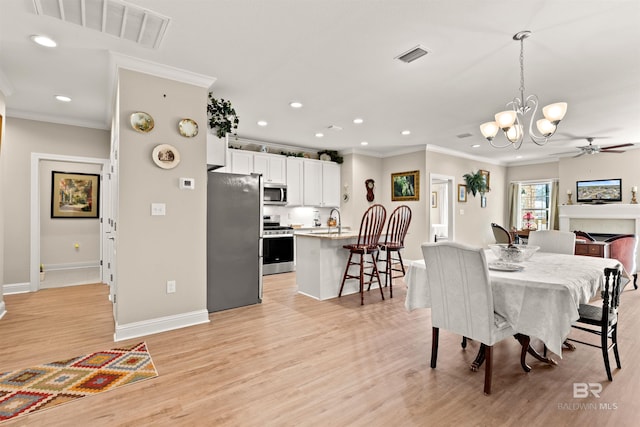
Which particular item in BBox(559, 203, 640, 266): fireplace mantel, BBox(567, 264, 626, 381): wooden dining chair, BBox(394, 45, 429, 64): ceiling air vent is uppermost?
BBox(394, 45, 429, 64): ceiling air vent

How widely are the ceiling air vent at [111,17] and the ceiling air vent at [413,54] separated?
195 centimetres

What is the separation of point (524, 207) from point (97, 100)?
984cm

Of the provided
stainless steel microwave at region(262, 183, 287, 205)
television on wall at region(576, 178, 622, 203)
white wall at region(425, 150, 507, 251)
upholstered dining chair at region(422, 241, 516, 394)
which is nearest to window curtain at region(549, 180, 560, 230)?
television on wall at region(576, 178, 622, 203)

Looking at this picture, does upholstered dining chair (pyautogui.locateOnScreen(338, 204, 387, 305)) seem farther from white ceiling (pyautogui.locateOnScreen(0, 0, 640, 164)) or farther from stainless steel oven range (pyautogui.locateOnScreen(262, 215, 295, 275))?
stainless steel oven range (pyautogui.locateOnScreen(262, 215, 295, 275))

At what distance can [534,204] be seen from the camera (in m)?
8.63

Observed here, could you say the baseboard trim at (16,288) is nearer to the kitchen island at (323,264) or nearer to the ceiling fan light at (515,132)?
the kitchen island at (323,264)

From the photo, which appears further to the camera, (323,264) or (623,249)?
(623,249)

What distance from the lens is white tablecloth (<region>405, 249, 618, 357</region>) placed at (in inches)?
75.4

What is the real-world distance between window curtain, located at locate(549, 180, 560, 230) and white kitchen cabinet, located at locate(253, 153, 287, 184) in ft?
22.4

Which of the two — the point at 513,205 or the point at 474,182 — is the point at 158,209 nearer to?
the point at 474,182

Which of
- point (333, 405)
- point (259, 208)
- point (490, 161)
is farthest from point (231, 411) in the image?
point (490, 161)

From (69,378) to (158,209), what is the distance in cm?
151

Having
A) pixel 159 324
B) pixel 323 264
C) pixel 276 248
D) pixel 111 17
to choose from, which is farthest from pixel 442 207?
Answer: pixel 111 17

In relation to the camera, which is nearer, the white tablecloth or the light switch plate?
the white tablecloth
